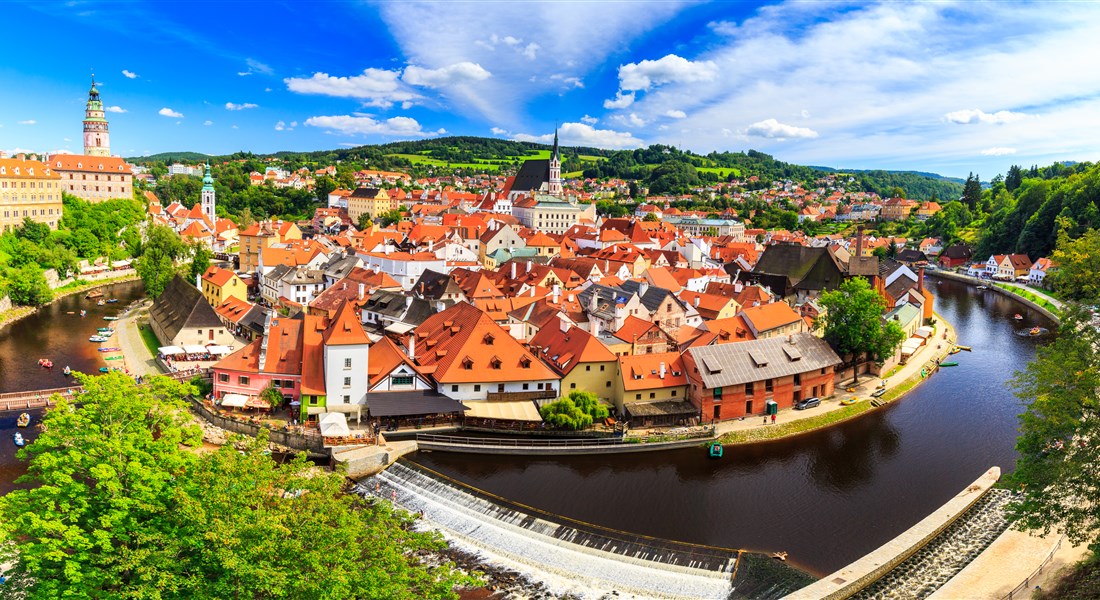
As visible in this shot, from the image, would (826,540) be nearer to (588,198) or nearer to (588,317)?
(588,317)

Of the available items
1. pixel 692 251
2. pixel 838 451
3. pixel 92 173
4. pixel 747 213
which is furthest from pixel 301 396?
pixel 747 213

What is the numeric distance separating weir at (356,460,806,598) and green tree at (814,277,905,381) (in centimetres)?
2152

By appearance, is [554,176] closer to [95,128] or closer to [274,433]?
[95,128]

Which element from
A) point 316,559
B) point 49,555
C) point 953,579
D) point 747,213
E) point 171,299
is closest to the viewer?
point 49,555

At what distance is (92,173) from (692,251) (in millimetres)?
78700

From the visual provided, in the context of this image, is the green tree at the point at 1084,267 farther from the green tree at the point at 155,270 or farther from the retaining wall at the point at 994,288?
the green tree at the point at 155,270

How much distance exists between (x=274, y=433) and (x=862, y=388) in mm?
32028

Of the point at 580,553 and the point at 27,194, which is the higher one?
the point at 27,194

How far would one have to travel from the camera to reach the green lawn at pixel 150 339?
150 ft

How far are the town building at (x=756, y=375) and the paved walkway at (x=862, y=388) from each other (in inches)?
23.7

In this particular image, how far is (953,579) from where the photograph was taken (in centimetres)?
2122

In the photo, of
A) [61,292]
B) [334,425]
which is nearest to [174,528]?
[334,425]

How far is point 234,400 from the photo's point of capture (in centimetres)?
3331

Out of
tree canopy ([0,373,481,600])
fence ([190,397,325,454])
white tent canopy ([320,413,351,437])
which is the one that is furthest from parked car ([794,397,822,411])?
tree canopy ([0,373,481,600])
